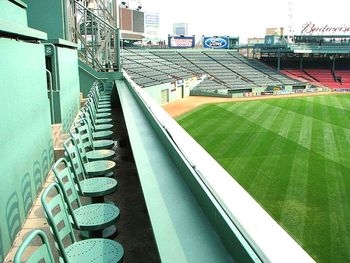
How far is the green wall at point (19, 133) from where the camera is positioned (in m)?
3.31

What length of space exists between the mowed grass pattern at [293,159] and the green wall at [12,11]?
775 cm

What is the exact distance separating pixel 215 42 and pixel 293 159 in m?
42.5

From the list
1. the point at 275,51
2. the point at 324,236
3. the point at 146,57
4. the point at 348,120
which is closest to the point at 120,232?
the point at 324,236

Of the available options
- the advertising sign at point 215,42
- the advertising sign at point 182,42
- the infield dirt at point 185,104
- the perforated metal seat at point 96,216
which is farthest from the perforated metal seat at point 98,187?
the advertising sign at point 215,42

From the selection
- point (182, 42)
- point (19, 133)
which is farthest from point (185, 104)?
point (19, 133)

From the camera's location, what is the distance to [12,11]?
5.34m

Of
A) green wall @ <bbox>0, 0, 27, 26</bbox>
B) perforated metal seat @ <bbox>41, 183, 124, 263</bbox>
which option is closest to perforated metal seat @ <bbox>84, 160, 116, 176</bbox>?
perforated metal seat @ <bbox>41, 183, 124, 263</bbox>

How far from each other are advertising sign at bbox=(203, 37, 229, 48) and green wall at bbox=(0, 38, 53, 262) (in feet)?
172

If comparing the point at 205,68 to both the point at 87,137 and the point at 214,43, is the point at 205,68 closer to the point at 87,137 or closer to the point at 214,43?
the point at 214,43

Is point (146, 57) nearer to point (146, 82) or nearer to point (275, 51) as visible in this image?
point (146, 82)

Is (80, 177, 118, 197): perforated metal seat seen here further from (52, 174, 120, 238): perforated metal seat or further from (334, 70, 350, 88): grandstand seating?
(334, 70, 350, 88): grandstand seating

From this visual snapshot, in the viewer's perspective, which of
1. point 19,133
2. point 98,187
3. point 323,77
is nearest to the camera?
point 98,187

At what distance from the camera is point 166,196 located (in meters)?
2.68

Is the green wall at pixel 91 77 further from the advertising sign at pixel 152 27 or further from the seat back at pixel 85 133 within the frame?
the advertising sign at pixel 152 27
